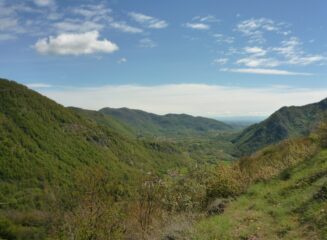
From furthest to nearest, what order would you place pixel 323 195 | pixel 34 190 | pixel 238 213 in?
pixel 34 190 < pixel 238 213 < pixel 323 195


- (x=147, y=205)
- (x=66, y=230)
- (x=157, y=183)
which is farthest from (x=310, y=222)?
(x=66, y=230)

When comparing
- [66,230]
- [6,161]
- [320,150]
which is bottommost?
[6,161]

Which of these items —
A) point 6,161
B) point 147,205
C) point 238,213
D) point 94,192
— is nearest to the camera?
point 238,213

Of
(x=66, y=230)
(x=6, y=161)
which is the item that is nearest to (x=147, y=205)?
(x=66, y=230)

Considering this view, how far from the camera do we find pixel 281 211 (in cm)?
1295

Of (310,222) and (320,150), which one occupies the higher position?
(320,150)

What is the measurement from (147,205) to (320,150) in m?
9.66

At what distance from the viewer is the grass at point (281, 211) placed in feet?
36.7

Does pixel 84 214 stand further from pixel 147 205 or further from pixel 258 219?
pixel 258 219

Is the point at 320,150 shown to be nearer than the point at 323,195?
No

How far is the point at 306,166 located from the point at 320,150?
1.57 m

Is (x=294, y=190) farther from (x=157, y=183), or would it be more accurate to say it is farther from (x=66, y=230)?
(x=66, y=230)

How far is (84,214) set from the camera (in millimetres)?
22172

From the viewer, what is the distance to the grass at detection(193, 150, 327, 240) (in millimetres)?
11179
